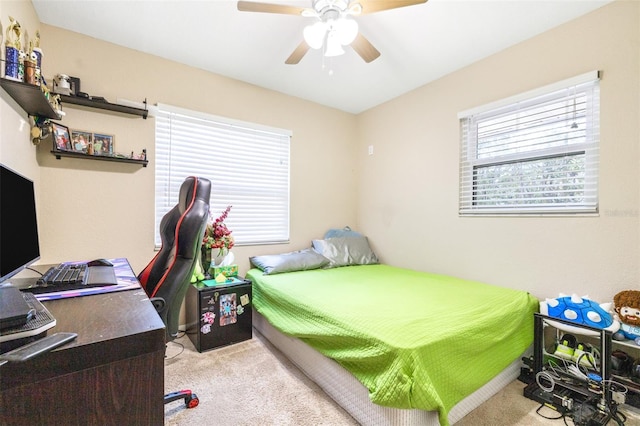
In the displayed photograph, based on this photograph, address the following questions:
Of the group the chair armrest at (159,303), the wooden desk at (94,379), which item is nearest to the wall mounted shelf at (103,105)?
the chair armrest at (159,303)

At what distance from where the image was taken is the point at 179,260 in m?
1.40

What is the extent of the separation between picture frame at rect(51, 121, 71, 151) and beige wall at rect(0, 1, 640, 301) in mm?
131

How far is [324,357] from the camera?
178 centimetres

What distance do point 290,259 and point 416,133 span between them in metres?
1.93

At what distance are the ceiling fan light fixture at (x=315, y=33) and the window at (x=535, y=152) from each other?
1.60 metres

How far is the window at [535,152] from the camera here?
77.9 inches

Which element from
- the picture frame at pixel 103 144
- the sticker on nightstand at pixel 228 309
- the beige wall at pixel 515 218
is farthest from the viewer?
the sticker on nightstand at pixel 228 309

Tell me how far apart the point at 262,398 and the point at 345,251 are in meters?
1.86

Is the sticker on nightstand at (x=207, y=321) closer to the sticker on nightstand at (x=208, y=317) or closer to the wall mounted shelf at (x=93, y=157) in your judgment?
the sticker on nightstand at (x=208, y=317)

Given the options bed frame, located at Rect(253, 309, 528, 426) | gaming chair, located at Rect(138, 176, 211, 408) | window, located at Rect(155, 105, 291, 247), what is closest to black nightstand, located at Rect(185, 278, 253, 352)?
bed frame, located at Rect(253, 309, 528, 426)

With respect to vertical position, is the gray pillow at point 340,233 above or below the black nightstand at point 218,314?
above

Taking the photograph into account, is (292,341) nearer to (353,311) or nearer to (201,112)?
(353,311)

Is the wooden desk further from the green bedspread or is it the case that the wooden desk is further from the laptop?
the green bedspread

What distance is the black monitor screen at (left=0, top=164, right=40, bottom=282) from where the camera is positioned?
37.1 inches
